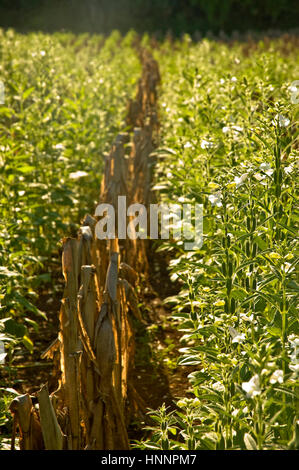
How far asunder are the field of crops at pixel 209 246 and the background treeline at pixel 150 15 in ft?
84.5

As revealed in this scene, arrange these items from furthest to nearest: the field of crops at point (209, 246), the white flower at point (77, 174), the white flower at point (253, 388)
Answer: the white flower at point (77, 174)
the field of crops at point (209, 246)
the white flower at point (253, 388)

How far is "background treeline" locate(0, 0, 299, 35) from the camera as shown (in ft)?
105

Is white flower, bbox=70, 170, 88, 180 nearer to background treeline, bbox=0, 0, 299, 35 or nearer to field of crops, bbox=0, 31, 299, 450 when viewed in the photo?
field of crops, bbox=0, 31, 299, 450

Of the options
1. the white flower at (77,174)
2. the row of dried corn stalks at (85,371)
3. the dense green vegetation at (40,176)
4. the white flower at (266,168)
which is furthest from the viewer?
the white flower at (77,174)

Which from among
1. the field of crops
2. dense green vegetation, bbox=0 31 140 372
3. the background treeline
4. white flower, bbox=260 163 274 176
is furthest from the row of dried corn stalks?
the background treeline

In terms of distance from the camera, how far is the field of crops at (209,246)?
2.15m

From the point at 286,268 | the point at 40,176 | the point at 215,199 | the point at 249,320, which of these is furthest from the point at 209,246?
the point at 40,176

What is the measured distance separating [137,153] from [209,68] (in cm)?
301

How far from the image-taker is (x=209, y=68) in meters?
8.38

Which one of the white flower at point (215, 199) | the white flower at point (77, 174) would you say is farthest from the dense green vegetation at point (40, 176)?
the white flower at point (215, 199)

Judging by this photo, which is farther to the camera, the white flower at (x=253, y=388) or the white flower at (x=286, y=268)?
the white flower at (x=286, y=268)

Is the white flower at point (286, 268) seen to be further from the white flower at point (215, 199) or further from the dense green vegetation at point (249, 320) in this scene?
the white flower at point (215, 199)
